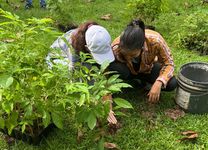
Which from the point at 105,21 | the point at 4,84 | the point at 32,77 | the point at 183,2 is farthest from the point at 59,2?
the point at 4,84

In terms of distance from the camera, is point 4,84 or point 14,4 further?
point 14,4

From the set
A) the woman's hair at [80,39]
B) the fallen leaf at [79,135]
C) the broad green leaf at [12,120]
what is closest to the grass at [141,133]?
the fallen leaf at [79,135]

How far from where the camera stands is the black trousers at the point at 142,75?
340 centimetres

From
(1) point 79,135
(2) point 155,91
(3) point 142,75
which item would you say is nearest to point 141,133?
(2) point 155,91

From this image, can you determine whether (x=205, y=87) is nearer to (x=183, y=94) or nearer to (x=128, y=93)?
(x=183, y=94)

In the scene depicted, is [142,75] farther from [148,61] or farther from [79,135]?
[79,135]

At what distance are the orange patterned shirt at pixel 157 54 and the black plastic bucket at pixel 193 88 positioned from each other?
0.42ft

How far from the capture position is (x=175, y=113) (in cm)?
341

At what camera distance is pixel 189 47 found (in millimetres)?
4566

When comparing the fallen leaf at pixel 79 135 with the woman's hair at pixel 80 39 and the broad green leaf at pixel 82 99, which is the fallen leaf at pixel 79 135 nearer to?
the woman's hair at pixel 80 39

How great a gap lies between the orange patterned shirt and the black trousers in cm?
7

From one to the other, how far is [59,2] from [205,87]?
93.5 inches

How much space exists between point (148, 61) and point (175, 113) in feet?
1.71

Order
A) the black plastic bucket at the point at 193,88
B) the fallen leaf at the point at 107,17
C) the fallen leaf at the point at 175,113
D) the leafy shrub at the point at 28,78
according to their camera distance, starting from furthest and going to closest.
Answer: the fallen leaf at the point at 107,17 → the fallen leaf at the point at 175,113 → the black plastic bucket at the point at 193,88 → the leafy shrub at the point at 28,78
